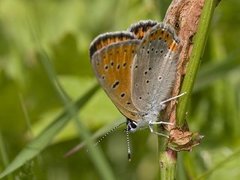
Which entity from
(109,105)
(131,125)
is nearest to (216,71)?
(109,105)

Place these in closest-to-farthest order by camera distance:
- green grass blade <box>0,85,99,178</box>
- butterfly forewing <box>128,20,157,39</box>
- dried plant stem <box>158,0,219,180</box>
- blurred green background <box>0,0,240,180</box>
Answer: dried plant stem <box>158,0,219,180</box>
butterfly forewing <box>128,20,157,39</box>
green grass blade <box>0,85,99,178</box>
blurred green background <box>0,0,240,180</box>

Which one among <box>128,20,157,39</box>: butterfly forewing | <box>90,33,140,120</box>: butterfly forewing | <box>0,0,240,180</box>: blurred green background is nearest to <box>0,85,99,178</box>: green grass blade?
<box>90,33,140,120</box>: butterfly forewing

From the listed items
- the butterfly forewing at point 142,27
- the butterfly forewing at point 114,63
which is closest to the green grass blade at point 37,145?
the butterfly forewing at point 114,63

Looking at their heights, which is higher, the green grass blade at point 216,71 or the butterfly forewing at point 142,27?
the butterfly forewing at point 142,27

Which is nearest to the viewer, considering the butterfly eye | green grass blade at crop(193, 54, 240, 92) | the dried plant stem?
the dried plant stem

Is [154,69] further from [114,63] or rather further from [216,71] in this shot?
[216,71]

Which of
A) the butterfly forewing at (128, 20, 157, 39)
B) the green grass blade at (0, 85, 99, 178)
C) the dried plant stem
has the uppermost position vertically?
the butterfly forewing at (128, 20, 157, 39)

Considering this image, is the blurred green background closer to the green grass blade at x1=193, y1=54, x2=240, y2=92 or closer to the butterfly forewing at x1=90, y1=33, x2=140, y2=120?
the green grass blade at x1=193, y1=54, x2=240, y2=92

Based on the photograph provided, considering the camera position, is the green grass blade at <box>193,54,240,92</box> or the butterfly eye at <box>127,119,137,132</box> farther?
the green grass blade at <box>193,54,240,92</box>

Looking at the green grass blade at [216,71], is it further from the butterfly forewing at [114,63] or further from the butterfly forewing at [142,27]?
the butterfly forewing at [142,27]

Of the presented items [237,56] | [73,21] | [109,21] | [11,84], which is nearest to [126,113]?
[237,56]

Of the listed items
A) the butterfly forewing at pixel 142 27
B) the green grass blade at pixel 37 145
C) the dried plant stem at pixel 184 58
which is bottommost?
the dried plant stem at pixel 184 58
